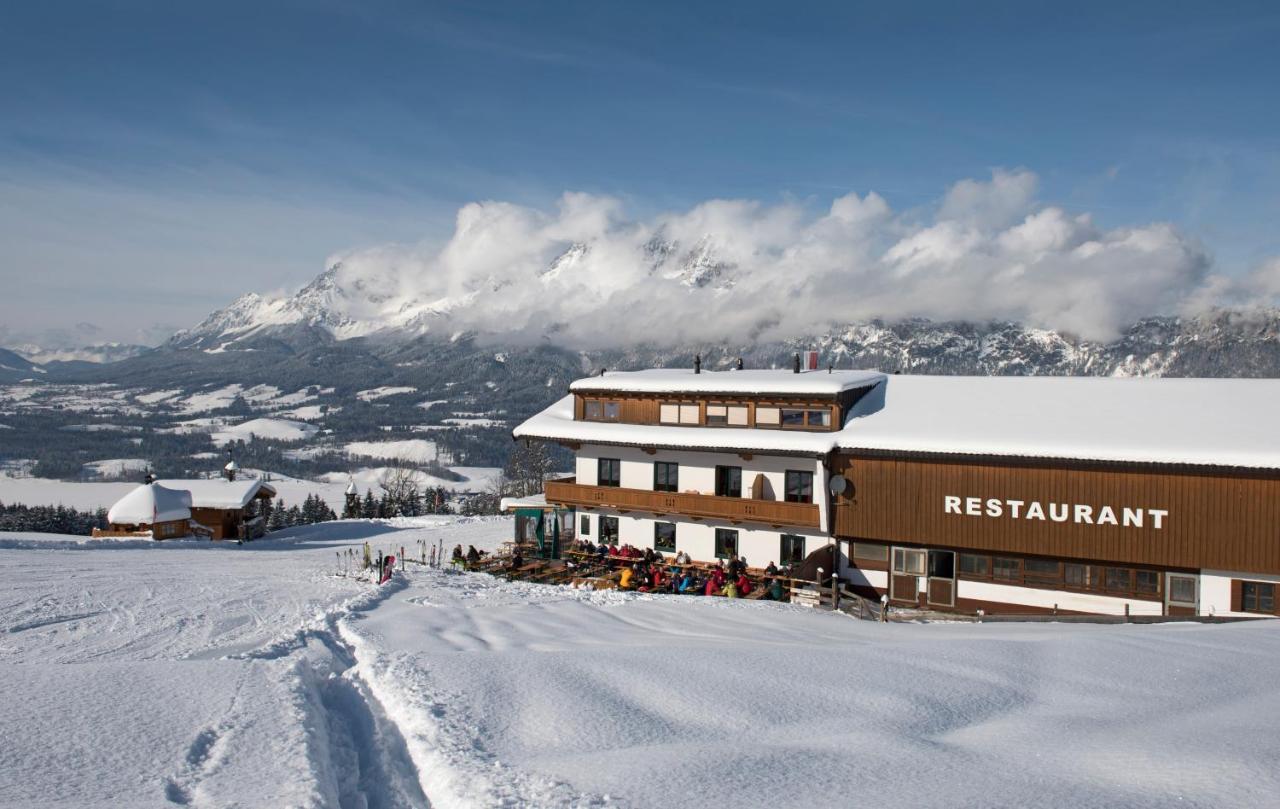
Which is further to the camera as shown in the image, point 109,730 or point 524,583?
point 524,583

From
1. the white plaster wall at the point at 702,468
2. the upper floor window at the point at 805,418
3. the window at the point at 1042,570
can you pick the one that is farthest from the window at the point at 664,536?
the window at the point at 1042,570

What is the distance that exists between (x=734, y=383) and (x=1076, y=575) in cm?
1359

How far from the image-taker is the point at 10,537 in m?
40.6

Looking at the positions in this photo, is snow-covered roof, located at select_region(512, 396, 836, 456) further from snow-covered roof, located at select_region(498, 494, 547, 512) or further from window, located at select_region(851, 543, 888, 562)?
window, located at select_region(851, 543, 888, 562)

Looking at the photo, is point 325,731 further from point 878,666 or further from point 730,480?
point 730,480

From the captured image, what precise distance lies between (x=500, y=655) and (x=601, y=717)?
13.2 feet

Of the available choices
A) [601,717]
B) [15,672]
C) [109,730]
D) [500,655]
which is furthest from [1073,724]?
[15,672]

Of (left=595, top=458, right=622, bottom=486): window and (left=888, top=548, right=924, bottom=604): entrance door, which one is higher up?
(left=595, top=458, right=622, bottom=486): window

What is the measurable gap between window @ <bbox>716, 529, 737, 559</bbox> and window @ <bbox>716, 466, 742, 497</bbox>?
149cm

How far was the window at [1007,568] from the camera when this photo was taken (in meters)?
27.8

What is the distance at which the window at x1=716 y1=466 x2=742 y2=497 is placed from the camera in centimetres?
3253

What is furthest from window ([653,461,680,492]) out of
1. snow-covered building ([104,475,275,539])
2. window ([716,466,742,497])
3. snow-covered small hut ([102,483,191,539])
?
snow-covered building ([104,475,275,539])

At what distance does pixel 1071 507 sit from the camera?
26.5 meters

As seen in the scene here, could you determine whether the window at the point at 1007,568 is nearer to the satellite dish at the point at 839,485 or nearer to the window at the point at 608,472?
the satellite dish at the point at 839,485
